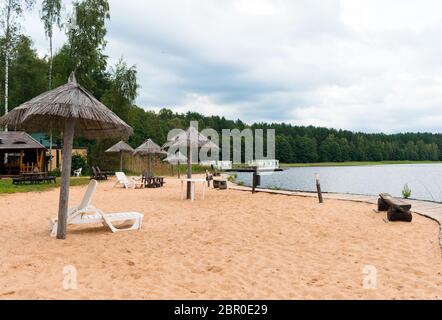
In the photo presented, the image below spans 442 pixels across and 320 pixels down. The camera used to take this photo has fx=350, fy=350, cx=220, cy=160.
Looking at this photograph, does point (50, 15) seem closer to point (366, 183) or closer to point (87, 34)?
point (87, 34)

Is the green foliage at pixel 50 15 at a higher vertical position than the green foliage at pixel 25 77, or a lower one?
higher

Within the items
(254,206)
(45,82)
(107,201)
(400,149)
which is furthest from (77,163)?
(400,149)

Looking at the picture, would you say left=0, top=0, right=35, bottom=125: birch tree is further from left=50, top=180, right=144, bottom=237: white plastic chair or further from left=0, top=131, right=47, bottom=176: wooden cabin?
left=50, top=180, right=144, bottom=237: white plastic chair

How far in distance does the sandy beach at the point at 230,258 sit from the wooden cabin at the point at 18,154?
18402 mm

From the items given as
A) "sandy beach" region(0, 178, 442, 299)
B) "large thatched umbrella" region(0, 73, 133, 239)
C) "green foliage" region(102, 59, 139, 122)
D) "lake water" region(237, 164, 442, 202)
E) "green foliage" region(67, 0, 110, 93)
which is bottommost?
Result: "sandy beach" region(0, 178, 442, 299)

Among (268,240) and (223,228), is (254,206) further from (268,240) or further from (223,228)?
(268,240)

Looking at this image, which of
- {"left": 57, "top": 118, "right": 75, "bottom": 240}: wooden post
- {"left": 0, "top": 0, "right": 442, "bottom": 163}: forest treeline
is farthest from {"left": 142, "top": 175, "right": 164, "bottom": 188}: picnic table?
{"left": 0, "top": 0, "right": 442, "bottom": 163}: forest treeline

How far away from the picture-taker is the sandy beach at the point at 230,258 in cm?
340

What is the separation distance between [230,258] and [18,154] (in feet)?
89.7

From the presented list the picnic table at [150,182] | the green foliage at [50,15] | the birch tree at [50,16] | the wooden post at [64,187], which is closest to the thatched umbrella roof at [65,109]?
the wooden post at [64,187]

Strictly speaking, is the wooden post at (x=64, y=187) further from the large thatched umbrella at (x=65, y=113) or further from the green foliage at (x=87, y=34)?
the green foliage at (x=87, y=34)

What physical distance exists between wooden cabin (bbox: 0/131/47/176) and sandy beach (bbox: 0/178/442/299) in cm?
1840

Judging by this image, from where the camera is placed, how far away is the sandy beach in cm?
340

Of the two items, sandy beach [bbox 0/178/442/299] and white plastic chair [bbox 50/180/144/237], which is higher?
white plastic chair [bbox 50/180/144/237]
